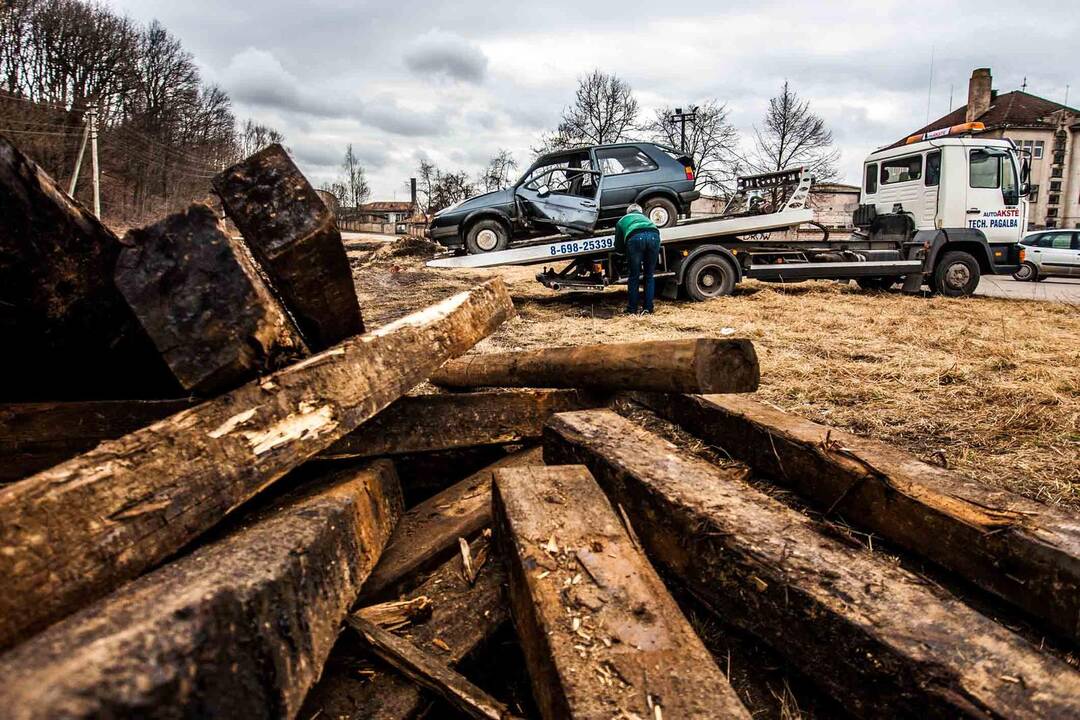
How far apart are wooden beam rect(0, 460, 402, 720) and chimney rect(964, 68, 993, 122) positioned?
55.4 meters

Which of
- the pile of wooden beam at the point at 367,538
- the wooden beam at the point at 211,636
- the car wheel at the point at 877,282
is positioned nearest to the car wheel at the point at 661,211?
the car wheel at the point at 877,282

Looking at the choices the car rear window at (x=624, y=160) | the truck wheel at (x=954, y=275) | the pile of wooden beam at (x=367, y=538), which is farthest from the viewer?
the car rear window at (x=624, y=160)

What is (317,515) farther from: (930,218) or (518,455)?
(930,218)

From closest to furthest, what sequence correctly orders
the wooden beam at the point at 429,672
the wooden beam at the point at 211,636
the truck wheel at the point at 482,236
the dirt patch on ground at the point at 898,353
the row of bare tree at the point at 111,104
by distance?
1. the wooden beam at the point at 211,636
2. the wooden beam at the point at 429,672
3. the dirt patch on ground at the point at 898,353
4. the truck wheel at the point at 482,236
5. the row of bare tree at the point at 111,104

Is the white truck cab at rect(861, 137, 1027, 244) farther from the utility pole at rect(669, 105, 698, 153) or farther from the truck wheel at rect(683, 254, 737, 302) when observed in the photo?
the utility pole at rect(669, 105, 698, 153)

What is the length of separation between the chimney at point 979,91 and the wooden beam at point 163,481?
54.9 metres

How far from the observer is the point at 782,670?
1.51 meters

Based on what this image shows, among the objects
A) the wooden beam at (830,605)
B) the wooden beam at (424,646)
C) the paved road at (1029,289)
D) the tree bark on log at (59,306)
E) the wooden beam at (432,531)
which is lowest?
the paved road at (1029,289)

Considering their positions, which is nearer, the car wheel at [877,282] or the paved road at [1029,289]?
the car wheel at [877,282]

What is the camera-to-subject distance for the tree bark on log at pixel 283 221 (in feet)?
5.75

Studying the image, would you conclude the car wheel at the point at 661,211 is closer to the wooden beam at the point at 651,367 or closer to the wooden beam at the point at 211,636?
the wooden beam at the point at 651,367

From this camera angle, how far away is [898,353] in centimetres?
536

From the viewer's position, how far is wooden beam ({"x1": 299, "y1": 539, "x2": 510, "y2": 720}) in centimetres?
133

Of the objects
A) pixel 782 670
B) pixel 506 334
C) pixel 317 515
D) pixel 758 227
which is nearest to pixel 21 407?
pixel 317 515
